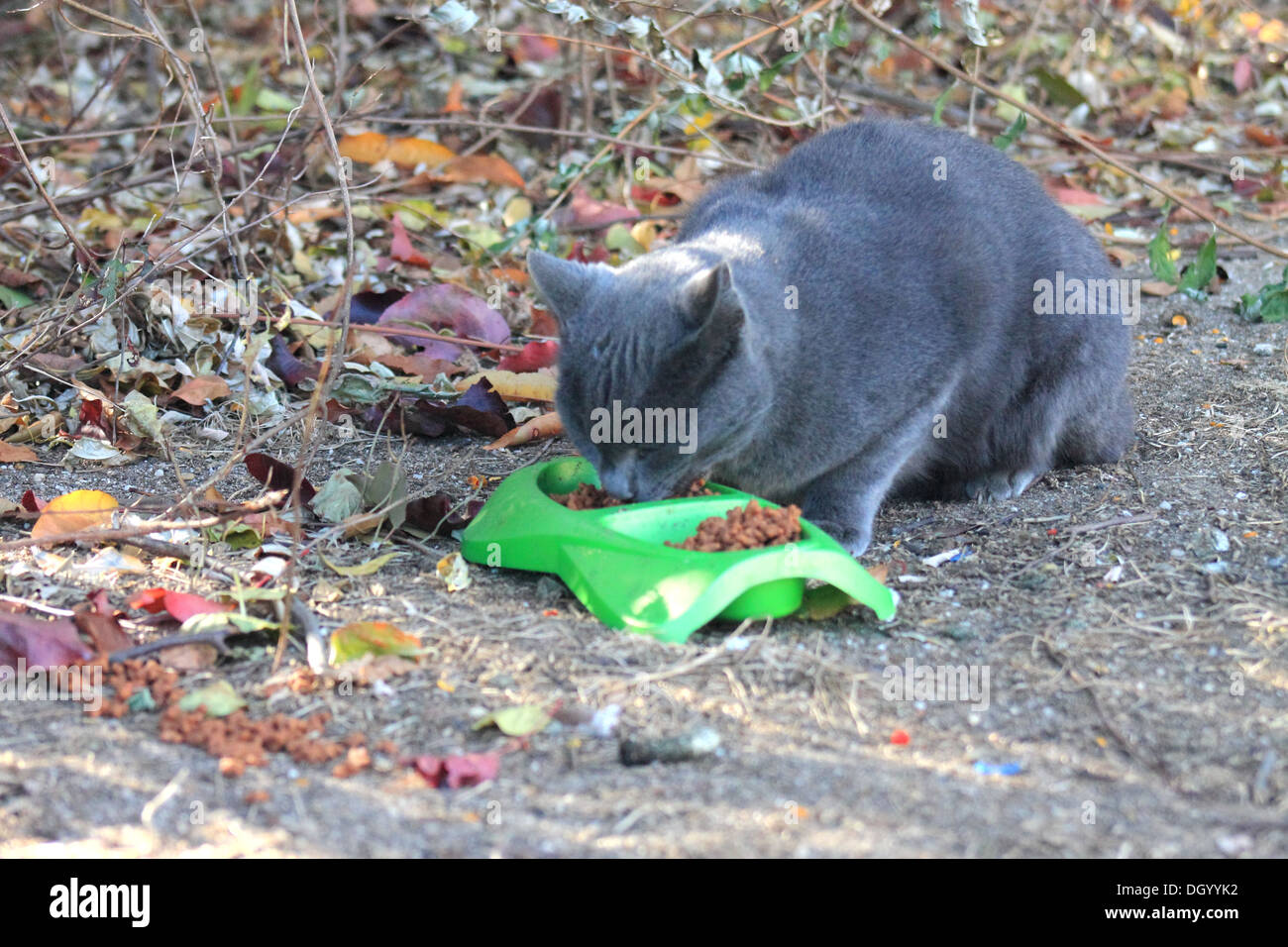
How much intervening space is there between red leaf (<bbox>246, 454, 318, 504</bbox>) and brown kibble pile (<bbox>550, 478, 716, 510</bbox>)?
2.38 ft

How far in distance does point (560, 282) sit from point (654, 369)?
383 mm

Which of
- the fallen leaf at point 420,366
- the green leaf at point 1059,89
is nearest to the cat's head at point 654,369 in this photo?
the fallen leaf at point 420,366

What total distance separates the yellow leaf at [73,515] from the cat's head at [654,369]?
3.74 ft

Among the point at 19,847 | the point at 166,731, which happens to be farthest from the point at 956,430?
the point at 19,847

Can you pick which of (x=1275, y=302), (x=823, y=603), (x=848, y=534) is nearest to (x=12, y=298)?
(x=848, y=534)

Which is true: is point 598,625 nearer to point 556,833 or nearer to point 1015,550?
point 556,833

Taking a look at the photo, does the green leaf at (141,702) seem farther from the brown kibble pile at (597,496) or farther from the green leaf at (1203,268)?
the green leaf at (1203,268)

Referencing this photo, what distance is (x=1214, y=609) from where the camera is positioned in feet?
9.16

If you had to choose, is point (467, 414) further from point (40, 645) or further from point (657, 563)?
point (40, 645)

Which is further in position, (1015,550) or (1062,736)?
(1015,550)

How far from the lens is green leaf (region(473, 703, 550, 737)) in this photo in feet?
7.57

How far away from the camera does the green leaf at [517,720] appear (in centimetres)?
231

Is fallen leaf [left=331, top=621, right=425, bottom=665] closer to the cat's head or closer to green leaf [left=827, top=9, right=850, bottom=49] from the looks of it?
the cat's head
